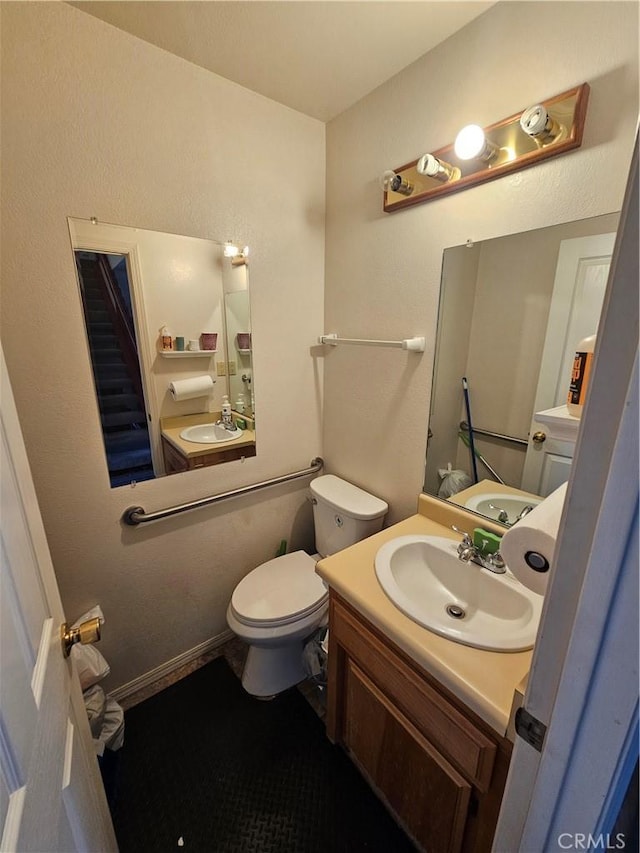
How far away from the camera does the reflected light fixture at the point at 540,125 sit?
85 cm

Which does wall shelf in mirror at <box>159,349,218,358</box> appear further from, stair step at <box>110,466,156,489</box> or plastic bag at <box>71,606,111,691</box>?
plastic bag at <box>71,606,111,691</box>

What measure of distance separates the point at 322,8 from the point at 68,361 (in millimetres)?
1299

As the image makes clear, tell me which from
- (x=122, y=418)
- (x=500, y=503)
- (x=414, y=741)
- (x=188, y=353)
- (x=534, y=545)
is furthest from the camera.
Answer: (x=188, y=353)

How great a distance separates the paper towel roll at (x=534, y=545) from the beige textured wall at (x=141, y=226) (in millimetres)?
1186

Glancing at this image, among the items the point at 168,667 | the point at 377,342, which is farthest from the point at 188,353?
the point at 168,667

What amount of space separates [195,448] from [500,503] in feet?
3.99

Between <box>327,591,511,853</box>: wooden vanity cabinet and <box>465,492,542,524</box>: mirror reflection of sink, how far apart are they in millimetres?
558

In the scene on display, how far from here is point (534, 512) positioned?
0.74m

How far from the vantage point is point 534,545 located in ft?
2.25

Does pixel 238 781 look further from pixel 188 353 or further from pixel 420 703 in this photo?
pixel 188 353

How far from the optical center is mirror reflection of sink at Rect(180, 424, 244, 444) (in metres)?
1.49

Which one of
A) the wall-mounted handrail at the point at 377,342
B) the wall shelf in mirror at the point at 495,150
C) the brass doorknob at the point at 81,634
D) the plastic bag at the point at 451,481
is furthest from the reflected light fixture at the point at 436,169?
the brass doorknob at the point at 81,634

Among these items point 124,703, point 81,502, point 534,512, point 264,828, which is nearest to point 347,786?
point 264,828

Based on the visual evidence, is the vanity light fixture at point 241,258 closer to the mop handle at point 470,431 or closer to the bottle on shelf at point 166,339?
the bottle on shelf at point 166,339
